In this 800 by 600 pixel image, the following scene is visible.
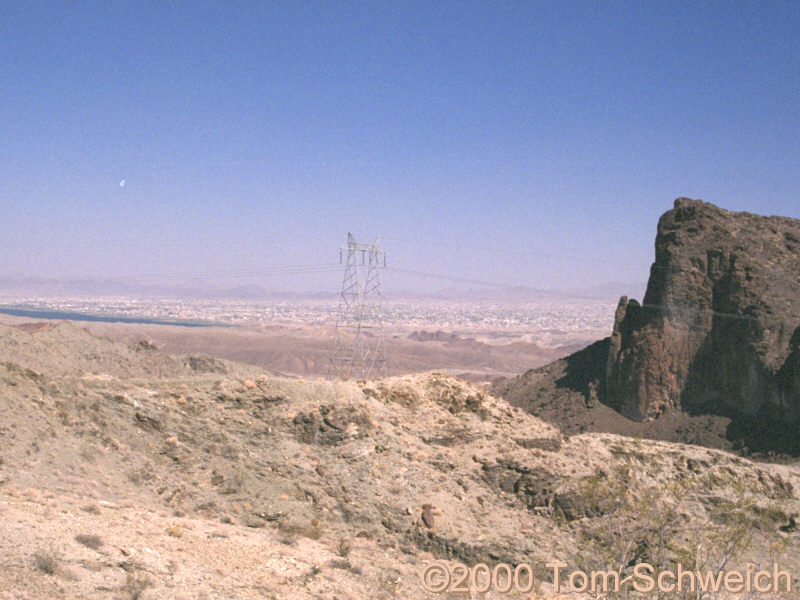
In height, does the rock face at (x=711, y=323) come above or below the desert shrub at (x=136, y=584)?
above

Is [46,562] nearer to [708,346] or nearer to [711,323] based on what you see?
[708,346]

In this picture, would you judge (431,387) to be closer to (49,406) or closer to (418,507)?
(418,507)

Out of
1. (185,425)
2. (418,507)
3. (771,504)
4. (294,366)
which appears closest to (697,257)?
(771,504)

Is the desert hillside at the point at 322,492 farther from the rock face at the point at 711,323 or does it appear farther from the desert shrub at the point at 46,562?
the rock face at the point at 711,323

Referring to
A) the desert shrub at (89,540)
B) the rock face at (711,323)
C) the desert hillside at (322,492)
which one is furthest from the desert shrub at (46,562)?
the rock face at (711,323)

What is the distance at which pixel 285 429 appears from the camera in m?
20.8

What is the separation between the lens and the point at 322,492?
18.9m

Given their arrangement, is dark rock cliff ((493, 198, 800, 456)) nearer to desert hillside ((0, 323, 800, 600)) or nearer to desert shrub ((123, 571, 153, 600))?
desert hillside ((0, 323, 800, 600))

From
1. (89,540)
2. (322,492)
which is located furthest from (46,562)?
(322,492)

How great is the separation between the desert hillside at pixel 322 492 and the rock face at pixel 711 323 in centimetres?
1318

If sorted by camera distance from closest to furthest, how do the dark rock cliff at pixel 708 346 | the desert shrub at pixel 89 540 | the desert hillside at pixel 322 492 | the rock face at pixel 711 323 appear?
the desert shrub at pixel 89 540 < the desert hillside at pixel 322 492 < the dark rock cliff at pixel 708 346 < the rock face at pixel 711 323

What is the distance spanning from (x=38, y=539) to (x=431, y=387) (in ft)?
50.5

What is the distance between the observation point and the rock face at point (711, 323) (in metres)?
38.5

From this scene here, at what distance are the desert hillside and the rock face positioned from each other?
43.2ft
